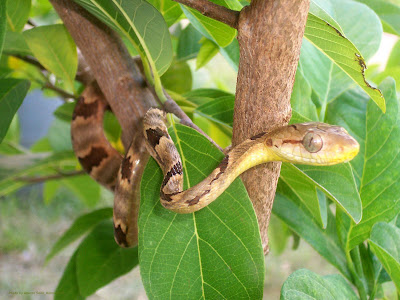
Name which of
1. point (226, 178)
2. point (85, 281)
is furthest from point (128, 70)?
point (85, 281)

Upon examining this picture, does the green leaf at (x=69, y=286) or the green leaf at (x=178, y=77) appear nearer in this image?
the green leaf at (x=69, y=286)

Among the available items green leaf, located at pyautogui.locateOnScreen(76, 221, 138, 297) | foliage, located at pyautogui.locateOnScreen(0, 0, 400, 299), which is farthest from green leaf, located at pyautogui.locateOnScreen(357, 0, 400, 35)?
green leaf, located at pyautogui.locateOnScreen(76, 221, 138, 297)

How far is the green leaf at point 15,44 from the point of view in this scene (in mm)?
1254

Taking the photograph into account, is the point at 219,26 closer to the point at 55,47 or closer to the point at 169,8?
the point at 169,8

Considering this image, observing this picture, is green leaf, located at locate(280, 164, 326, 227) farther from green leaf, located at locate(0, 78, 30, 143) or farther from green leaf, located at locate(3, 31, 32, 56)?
green leaf, located at locate(3, 31, 32, 56)

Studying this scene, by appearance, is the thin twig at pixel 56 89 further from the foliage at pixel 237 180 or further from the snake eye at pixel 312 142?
the snake eye at pixel 312 142

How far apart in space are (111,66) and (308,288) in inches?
26.7

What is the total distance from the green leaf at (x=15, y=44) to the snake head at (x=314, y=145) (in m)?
0.92

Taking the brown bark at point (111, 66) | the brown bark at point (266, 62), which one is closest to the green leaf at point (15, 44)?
the brown bark at point (111, 66)

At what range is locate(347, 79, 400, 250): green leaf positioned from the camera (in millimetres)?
1041

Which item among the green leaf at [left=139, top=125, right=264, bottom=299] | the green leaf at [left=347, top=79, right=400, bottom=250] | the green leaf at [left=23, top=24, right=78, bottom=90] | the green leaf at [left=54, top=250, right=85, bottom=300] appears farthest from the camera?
the green leaf at [left=54, top=250, right=85, bottom=300]

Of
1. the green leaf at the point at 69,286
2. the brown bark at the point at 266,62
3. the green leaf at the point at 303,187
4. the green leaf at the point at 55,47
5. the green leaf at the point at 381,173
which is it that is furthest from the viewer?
the green leaf at the point at 69,286

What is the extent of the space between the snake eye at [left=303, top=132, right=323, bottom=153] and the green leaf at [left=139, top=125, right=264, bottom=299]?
5.9 inches

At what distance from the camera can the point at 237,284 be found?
2.55 ft
